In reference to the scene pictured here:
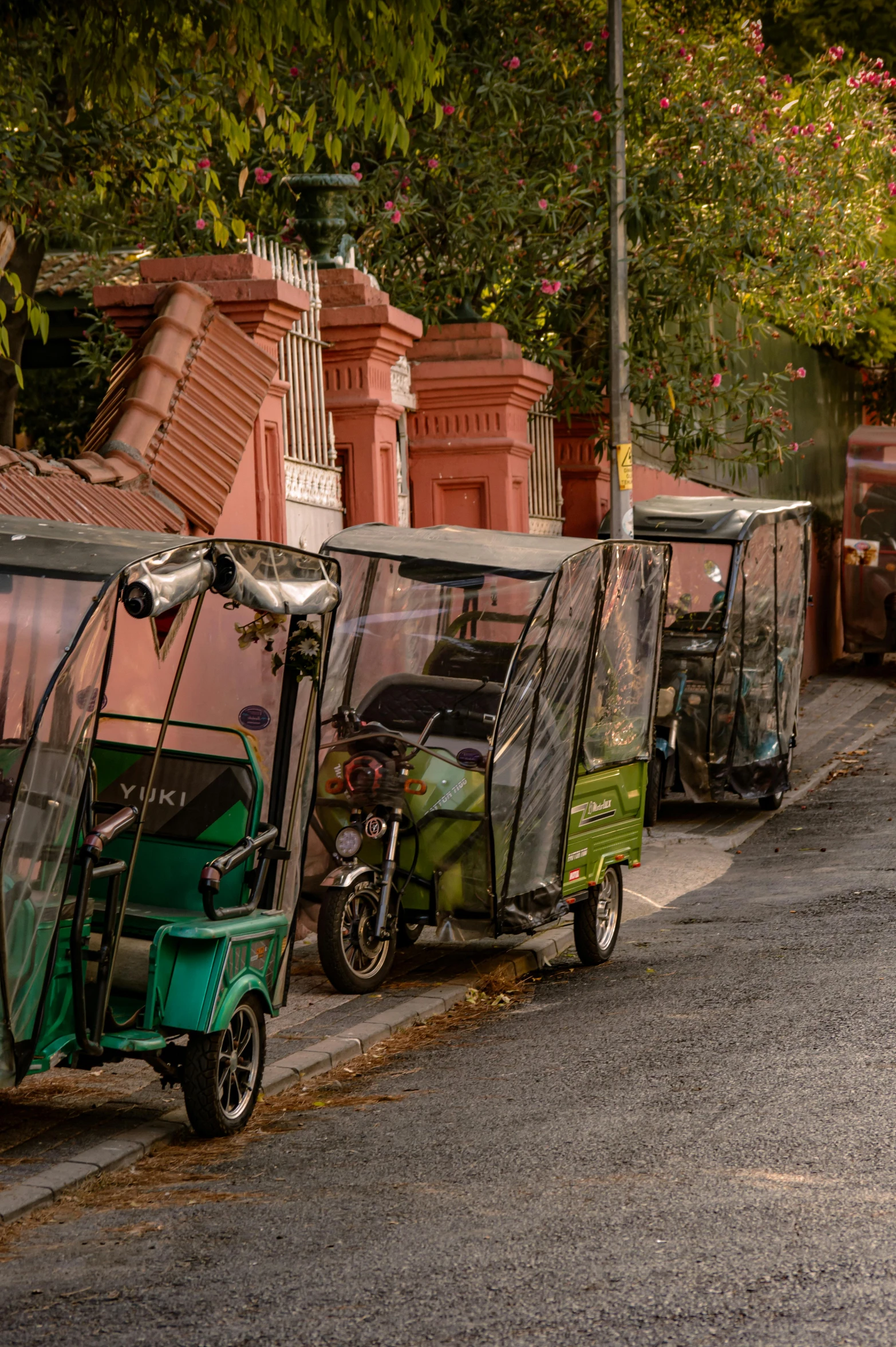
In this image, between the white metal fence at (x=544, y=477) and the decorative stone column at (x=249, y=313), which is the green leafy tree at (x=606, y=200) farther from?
the decorative stone column at (x=249, y=313)

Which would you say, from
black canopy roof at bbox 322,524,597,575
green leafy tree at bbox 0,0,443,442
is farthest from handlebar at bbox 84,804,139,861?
black canopy roof at bbox 322,524,597,575

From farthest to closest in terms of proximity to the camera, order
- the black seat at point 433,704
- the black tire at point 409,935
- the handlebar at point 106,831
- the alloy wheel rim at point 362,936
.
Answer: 1. the black tire at point 409,935
2. the black seat at point 433,704
3. the alloy wheel rim at point 362,936
4. the handlebar at point 106,831

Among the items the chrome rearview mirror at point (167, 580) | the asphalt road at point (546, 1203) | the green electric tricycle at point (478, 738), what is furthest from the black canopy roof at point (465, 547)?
the chrome rearview mirror at point (167, 580)

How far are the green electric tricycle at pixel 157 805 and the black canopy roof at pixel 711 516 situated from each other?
354 inches

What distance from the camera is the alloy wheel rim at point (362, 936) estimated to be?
8469 millimetres

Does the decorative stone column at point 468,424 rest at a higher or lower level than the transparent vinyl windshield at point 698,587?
higher

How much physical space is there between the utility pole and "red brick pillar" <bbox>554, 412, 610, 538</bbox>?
7.27 feet

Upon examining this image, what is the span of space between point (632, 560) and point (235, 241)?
6.04 m

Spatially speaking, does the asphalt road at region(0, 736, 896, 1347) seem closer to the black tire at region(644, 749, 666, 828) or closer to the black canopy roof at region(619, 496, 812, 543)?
the black tire at region(644, 749, 666, 828)

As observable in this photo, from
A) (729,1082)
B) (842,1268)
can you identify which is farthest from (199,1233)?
(729,1082)

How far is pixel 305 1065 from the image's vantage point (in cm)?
708

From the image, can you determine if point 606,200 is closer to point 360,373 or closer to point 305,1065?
point 360,373

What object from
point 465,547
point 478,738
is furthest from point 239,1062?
point 465,547

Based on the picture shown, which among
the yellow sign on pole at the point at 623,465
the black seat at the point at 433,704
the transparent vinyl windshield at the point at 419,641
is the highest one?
the yellow sign on pole at the point at 623,465
